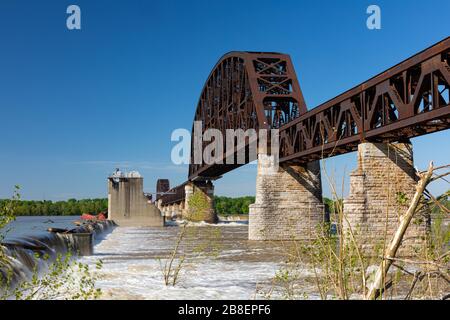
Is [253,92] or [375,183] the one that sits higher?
[253,92]

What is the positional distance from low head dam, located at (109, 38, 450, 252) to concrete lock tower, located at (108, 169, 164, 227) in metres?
0.14

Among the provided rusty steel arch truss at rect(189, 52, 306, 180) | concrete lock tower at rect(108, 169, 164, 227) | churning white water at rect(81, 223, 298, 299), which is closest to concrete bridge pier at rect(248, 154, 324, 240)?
rusty steel arch truss at rect(189, 52, 306, 180)

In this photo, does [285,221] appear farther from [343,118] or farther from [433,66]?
[433,66]

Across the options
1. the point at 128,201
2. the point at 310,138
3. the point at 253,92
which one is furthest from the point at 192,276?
the point at 128,201

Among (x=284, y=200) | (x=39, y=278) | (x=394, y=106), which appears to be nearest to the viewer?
(x=39, y=278)

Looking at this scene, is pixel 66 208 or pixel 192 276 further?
pixel 66 208

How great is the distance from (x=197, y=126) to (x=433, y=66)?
7824 centimetres

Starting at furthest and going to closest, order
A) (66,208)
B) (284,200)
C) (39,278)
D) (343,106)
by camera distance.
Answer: (66,208), (284,200), (343,106), (39,278)

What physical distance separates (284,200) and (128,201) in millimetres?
33591

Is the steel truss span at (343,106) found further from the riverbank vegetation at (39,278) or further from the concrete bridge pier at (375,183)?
the riverbank vegetation at (39,278)

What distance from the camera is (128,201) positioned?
7238 cm

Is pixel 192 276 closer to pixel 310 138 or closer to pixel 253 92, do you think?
pixel 310 138

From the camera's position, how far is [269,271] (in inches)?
885

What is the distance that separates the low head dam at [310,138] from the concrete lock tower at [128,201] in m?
0.14
